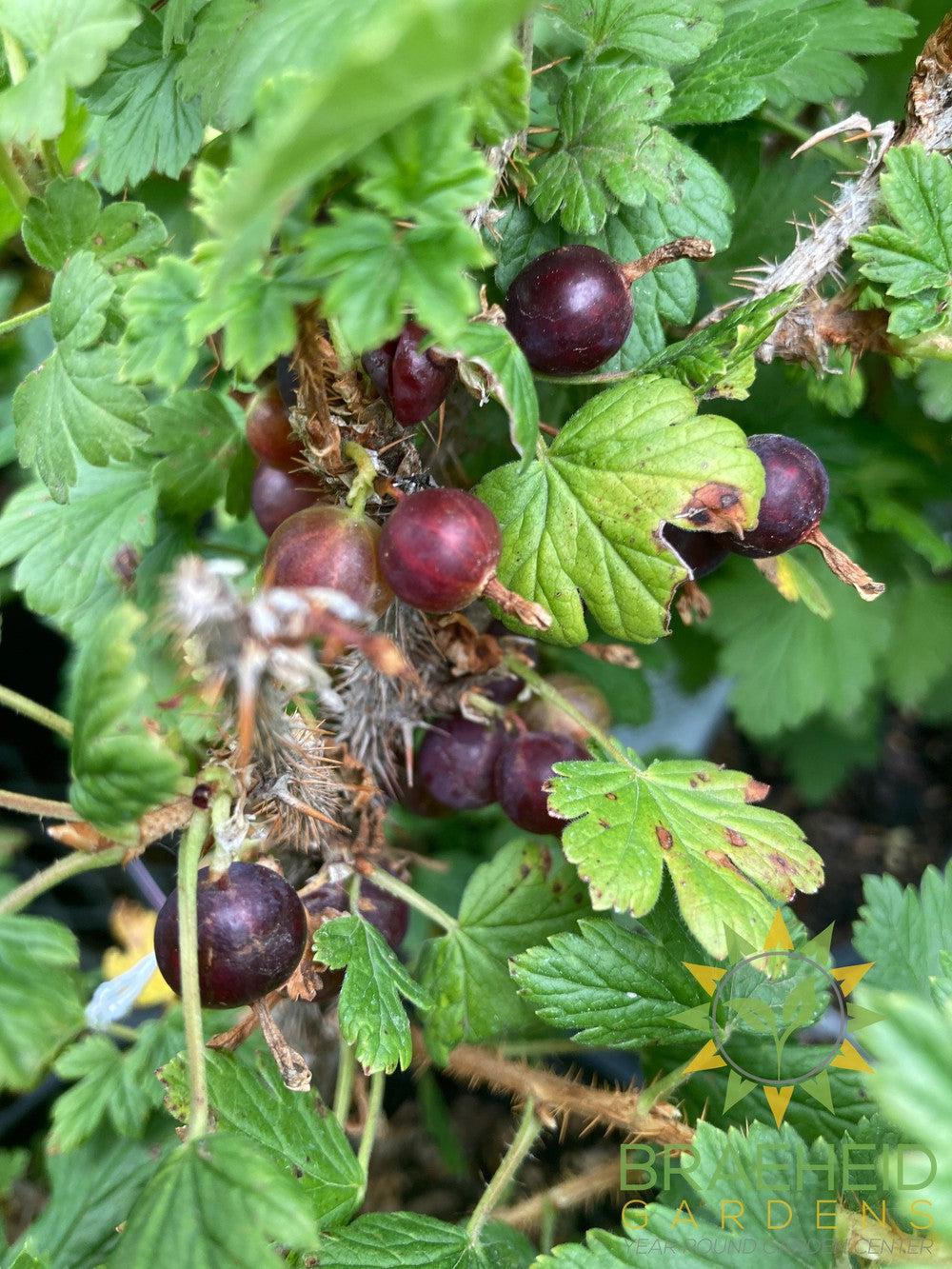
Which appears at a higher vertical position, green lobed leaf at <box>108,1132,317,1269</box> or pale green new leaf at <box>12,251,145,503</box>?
pale green new leaf at <box>12,251,145,503</box>

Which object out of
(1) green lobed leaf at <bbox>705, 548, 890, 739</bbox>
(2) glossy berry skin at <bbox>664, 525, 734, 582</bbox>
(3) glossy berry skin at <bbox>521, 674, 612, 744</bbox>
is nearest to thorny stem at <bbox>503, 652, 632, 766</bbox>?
(3) glossy berry skin at <bbox>521, 674, 612, 744</bbox>

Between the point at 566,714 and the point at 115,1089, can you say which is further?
the point at 115,1089

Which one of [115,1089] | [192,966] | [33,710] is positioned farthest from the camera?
[115,1089]

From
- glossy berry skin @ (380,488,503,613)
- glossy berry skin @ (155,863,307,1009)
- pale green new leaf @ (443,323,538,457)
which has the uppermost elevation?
pale green new leaf @ (443,323,538,457)

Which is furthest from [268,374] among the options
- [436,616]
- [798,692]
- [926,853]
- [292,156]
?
[926,853]

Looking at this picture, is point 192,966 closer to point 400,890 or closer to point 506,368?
point 400,890

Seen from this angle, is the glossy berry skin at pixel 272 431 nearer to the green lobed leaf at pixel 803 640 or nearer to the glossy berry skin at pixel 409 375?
the glossy berry skin at pixel 409 375

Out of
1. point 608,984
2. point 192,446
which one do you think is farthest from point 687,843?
point 192,446

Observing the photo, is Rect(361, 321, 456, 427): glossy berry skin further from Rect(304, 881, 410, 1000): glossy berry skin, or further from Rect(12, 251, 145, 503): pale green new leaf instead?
Rect(304, 881, 410, 1000): glossy berry skin
